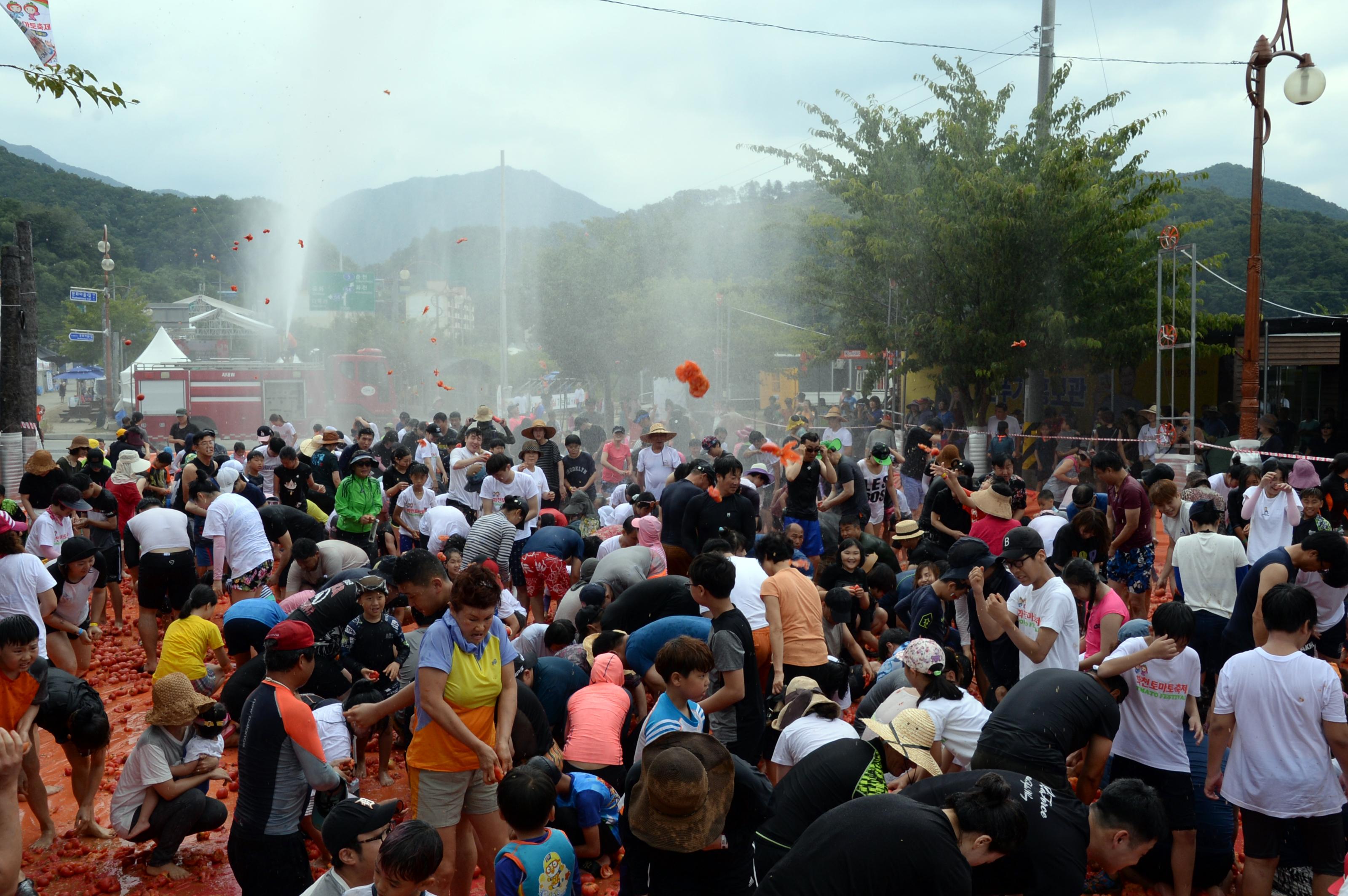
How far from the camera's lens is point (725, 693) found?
15.9 feet

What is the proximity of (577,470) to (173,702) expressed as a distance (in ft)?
25.6

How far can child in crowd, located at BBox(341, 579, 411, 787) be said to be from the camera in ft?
19.0

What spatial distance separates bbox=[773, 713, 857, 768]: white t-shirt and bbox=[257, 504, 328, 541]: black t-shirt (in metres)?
5.92

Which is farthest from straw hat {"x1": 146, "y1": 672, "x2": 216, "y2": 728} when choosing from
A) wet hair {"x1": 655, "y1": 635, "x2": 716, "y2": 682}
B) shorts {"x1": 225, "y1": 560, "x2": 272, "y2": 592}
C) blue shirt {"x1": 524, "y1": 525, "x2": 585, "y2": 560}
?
blue shirt {"x1": 524, "y1": 525, "x2": 585, "y2": 560}

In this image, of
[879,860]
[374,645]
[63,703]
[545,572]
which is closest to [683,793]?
[879,860]

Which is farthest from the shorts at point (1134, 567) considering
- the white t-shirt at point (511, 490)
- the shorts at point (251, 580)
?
the shorts at point (251, 580)

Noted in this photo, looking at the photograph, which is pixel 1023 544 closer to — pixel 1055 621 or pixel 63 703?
pixel 1055 621

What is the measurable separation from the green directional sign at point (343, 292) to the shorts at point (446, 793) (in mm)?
49804

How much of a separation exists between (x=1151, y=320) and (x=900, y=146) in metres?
6.26

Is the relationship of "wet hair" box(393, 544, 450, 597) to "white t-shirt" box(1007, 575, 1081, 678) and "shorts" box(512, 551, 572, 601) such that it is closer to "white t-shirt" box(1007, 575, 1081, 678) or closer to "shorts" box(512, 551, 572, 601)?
"white t-shirt" box(1007, 575, 1081, 678)

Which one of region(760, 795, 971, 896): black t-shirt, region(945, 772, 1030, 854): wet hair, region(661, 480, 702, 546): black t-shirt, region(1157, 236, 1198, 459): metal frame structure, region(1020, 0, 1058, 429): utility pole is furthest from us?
region(1020, 0, 1058, 429): utility pole

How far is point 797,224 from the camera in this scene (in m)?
30.1

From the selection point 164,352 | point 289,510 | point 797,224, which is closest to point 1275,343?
point 797,224

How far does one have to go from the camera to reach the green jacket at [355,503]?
31.1 ft
